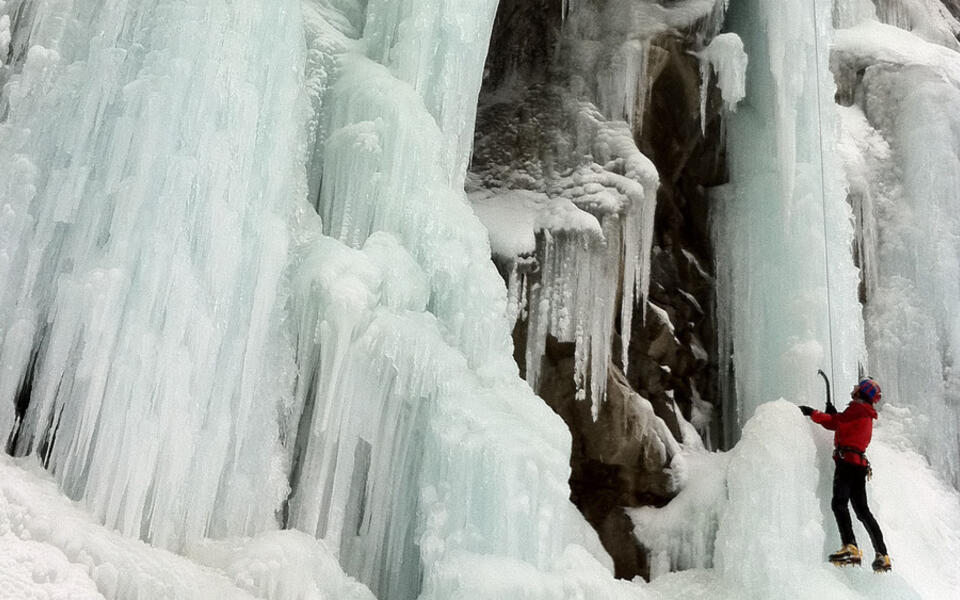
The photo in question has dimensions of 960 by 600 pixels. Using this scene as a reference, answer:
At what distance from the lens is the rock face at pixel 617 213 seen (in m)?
7.76

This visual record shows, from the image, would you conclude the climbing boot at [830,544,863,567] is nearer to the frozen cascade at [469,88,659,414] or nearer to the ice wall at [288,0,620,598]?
the ice wall at [288,0,620,598]

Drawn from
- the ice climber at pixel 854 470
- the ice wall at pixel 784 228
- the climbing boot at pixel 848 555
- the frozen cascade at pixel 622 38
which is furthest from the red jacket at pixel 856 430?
the frozen cascade at pixel 622 38

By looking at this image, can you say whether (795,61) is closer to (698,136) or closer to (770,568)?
(698,136)

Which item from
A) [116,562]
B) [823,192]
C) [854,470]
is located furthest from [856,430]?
[116,562]

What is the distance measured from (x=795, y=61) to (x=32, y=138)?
714 cm

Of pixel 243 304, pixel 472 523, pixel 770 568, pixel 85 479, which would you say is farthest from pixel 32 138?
pixel 770 568

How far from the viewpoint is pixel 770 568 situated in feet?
19.3

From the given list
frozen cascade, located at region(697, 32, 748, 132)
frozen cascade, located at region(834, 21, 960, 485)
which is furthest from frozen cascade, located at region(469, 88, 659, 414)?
frozen cascade, located at region(834, 21, 960, 485)

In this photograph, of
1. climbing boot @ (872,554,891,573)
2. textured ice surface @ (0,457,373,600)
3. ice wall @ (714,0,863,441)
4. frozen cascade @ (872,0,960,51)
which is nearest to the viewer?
textured ice surface @ (0,457,373,600)

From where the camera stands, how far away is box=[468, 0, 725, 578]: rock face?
25.5ft

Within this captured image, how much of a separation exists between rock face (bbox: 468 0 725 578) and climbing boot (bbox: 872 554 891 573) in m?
2.02

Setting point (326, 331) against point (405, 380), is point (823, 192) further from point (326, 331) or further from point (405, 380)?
point (326, 331)

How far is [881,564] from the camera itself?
585 cm

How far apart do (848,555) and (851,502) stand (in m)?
0.46
